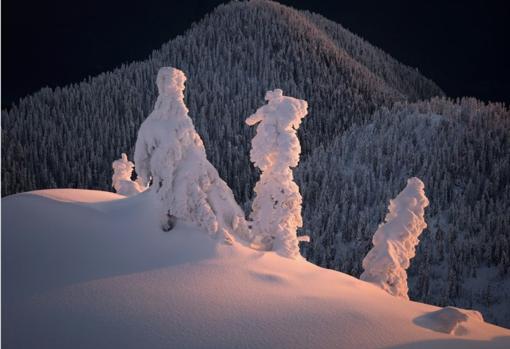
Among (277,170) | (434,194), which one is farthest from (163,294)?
(434,194)

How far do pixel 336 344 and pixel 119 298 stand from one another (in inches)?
260

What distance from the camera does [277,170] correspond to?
21.1 metres

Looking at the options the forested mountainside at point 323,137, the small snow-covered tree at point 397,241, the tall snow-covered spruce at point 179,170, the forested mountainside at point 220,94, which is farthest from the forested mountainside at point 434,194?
the tall snow-covered spruce at point 179,170

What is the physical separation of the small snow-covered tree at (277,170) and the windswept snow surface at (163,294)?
62.9 inches

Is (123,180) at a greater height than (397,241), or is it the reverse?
(123,180)

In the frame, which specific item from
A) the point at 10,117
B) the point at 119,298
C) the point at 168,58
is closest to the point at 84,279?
the point at 119,298

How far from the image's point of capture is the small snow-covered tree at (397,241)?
23609 millimetres

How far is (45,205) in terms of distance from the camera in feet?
61.0

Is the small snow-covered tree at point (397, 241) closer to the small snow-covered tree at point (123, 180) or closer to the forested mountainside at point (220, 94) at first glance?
the small snow-covered tree at point (123, 180)

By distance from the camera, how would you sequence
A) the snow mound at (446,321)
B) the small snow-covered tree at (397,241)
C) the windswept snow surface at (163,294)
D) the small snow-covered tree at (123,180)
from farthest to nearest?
1. the small snow-covered tree at (123,180)
2. the small snow-covered tree at (397,241)
3. the snow mound at (446,321)
4. the windswept snow surface at (163,294)

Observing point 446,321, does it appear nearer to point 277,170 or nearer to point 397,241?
point 397,241

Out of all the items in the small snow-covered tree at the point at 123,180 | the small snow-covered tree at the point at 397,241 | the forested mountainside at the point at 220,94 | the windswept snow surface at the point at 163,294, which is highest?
the forested mountainside at the point at 220,94

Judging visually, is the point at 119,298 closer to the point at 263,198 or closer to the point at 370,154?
the point at 263,198

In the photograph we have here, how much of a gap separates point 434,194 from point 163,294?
64153 millimetres
